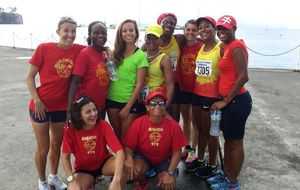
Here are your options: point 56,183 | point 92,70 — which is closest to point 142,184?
point 56,183

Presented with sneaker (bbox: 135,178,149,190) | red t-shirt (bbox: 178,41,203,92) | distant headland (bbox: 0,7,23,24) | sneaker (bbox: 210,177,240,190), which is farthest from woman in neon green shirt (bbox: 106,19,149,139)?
distant headland (bbox: 0,7,23,24)

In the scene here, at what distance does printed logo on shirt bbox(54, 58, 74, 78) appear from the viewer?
3.19 metres

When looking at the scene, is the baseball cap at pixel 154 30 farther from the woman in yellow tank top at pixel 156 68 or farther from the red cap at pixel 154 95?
the red cap at pixel 154 95

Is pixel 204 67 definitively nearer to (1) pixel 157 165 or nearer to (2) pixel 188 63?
(2) pixel 188 63

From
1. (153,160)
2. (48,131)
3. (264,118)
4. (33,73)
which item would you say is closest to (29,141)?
(48,131)

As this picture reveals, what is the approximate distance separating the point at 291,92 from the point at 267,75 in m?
3.34

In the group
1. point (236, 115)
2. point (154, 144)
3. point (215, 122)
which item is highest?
point (236, 115)

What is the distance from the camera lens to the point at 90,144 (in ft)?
10.4

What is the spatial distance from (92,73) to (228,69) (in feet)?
4.66

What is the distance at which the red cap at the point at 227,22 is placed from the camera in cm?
307

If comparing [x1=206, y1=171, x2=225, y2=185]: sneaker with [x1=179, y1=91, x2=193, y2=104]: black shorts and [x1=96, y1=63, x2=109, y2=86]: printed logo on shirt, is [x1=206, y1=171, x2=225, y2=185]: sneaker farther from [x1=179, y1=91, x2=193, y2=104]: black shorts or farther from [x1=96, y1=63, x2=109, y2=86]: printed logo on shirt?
[x1=96, y1=63, x2=109, y2=86]: printed logo on shirt

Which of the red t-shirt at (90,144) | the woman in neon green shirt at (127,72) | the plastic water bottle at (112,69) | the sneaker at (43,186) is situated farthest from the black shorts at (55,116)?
the sneaker at (43,186)

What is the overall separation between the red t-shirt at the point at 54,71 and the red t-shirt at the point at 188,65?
135 cm

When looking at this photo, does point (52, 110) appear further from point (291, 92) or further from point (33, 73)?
point (291, 92)
